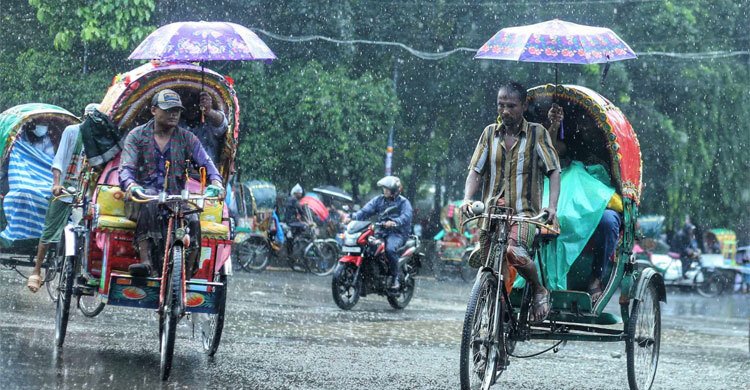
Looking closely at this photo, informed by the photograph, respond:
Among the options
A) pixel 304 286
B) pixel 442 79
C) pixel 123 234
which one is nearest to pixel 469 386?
pixel 123 234

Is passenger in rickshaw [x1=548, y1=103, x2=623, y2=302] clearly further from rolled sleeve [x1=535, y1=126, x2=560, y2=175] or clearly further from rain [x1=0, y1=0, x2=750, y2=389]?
rolled sleeve [x1=535, y1=126, x2=560, y2=175]

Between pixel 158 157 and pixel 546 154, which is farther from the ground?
pixel 546 154

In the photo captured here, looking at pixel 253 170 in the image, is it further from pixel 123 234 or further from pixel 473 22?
pixel 123 234

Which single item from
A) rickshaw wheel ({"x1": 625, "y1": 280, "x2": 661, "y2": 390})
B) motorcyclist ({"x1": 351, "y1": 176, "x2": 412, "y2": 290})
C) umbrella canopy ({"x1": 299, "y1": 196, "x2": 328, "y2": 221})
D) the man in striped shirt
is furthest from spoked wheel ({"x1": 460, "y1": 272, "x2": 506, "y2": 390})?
umbrella canopy ({"x1": 299, "y1": 196, "x2": 328, "y2": 221})

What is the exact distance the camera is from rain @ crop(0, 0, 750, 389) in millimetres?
8039

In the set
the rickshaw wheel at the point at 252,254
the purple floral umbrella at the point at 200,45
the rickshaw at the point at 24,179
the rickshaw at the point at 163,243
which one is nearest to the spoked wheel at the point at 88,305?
the rickshaw at the point at 163,243

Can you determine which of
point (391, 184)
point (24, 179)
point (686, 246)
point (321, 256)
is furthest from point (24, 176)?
point (686, 246)

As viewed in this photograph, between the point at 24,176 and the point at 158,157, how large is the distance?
535 cm

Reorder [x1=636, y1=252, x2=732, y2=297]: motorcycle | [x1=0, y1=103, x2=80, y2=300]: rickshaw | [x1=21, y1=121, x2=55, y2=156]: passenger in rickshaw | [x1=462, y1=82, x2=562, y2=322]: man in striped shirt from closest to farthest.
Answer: [x1=462, y1=82, x2=562, y2=322]: man in striped shirt < [x1=0, y1=103, x2=80, y2=300]: rickshaw < [x1=21, y1=121, x2=55, y2=156]: passenger in rickshaw < [x1=636, y1=252, x2=732, y2=297]: motorcycle

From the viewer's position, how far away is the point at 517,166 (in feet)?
25.3

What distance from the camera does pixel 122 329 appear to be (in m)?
10.5

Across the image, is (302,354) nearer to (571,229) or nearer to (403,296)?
(571,229)

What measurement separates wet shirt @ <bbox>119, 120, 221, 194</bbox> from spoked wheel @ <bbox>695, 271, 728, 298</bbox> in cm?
2171

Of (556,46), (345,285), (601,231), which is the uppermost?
(556,46)
